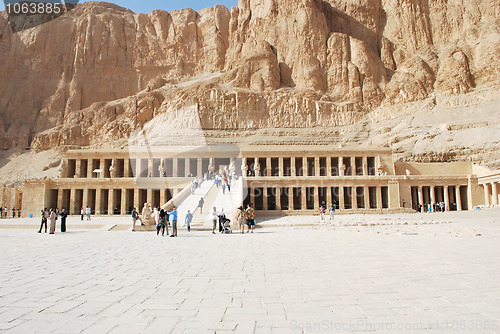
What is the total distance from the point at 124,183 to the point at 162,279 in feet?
109

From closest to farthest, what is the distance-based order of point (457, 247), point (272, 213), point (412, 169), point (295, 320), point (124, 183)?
1. point (295, 320)
2. point (457, 247)
3. point (272, 213)
4. point (124, 183)
5. point (412, 169)

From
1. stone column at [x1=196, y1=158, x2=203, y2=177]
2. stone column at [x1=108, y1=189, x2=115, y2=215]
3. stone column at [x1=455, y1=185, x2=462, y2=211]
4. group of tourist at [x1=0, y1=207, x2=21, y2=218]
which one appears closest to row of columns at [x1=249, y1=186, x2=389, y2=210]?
stone column at [x1=455, y1=185, x2=462, y2=211]

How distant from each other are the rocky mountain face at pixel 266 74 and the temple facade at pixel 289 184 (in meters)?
15.3

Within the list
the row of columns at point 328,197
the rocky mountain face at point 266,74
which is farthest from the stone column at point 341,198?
the rocky mountain face at point 266,74

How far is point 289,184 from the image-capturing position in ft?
117

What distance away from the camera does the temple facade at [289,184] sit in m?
35.4

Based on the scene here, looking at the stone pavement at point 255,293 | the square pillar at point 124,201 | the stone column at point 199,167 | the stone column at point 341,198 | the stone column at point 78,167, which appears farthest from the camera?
the stone column at point 199,167

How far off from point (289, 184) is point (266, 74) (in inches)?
1525

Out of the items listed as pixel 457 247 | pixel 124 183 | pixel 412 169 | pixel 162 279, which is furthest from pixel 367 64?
pixel 162 279

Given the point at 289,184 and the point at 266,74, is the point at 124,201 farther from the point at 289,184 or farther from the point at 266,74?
the point at 266,74

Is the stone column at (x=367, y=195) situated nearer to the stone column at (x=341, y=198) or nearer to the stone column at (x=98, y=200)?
the stone column at (x=341, y=198)

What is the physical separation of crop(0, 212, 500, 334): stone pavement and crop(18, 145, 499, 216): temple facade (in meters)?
24.0

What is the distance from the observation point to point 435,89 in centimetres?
6338

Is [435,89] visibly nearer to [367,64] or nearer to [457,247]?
[367,64]
